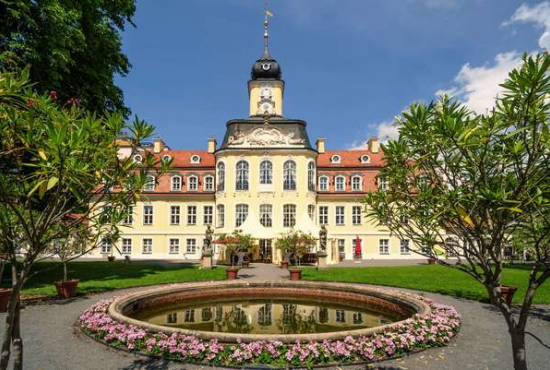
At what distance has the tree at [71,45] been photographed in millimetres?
12344

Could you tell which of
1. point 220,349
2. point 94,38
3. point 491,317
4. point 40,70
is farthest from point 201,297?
point 94,38

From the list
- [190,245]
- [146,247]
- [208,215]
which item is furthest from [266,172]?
[146,247]

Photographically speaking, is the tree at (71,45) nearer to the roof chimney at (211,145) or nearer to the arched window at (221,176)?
the arched window at (221,176)

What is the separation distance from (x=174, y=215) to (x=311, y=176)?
40.6 ft

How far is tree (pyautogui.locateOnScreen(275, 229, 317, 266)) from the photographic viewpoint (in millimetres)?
21172

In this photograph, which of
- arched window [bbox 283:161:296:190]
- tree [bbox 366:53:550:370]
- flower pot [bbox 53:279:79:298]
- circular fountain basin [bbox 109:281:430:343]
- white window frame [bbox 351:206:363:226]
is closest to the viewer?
tree [bbox 366:53:550:370]

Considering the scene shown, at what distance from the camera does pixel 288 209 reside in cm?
2709

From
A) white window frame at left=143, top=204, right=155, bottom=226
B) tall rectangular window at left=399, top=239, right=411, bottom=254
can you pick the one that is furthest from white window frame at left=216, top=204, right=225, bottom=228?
tall rectangular window at left=399, top=239, right=411, bottom=254

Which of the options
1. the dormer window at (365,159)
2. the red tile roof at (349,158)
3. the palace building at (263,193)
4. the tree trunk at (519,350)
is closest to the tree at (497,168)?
the tree trunk at (519,350)

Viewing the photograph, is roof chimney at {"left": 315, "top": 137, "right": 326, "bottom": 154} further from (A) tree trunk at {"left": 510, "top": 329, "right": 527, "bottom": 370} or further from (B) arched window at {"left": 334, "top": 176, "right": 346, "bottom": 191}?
(A) tree trunk at {"left": 510, "top": 329, "right": 527, "bottom": 370}

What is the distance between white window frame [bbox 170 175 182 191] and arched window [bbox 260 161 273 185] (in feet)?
26.4

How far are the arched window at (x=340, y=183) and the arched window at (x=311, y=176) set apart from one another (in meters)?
3.28

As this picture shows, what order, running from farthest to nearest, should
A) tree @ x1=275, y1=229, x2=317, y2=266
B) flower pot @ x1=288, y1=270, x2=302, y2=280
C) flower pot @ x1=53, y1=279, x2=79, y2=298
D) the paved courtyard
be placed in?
1. tree @ x1=275, y1=229, x2=317, y2=266
2. flower pot @ x1=288, y1=270, x2=302, y2=280
3. flower pot @ x1=53, y1=279, x2=79, y2=298
4. the paved courtyard

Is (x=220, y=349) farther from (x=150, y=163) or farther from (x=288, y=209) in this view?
(x=288, y=209)
